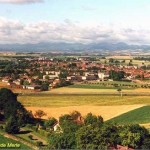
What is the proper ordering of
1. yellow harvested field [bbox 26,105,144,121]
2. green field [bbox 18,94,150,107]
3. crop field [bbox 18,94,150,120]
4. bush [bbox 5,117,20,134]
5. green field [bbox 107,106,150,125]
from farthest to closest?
green field [bbox 18,94,150,107] → crop field [bbox 18,94,150,120] → yellow harvested field [bbox 26,105,144,121] → green field [bbox 107,106,150,125] → bush [bbox 5,117,20,134]

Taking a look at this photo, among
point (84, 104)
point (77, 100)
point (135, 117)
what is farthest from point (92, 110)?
point (77, 100)

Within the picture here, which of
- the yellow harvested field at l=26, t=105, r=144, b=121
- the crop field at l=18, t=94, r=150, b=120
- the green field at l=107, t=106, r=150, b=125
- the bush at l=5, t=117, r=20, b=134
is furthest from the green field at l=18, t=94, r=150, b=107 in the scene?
the bush at l=5, t=117, r=20, b=134

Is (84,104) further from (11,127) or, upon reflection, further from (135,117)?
(11,127)

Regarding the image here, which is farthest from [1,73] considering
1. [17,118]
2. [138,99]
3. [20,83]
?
[17,118]

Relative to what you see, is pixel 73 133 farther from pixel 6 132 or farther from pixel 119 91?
pixel 119 91

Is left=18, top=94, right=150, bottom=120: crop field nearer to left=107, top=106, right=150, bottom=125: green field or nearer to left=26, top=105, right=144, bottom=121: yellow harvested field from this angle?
left=26, top=105, right=144, bottom=121: yellow harvested field

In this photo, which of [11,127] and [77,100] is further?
[77,100]

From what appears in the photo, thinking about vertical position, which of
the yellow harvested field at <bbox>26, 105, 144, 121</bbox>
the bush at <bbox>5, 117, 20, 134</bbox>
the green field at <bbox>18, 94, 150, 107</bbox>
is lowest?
the yellow harvested field at <bbox>26, 105, 144, 121</bbox>
